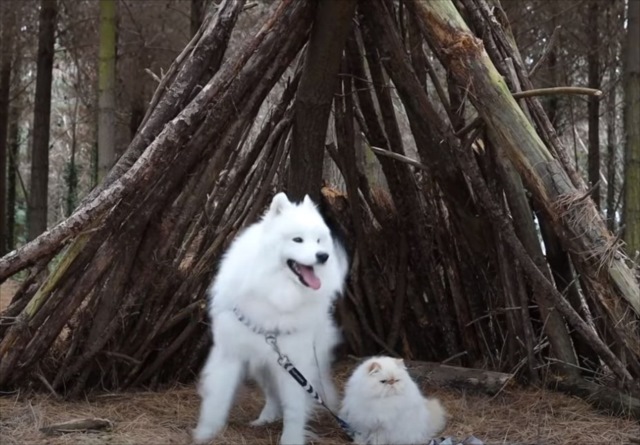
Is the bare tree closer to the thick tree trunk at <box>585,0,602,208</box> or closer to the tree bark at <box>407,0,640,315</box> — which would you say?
the thick tree trunk at <box>585,0,602,208</box>

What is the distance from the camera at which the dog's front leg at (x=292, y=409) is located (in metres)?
3.45

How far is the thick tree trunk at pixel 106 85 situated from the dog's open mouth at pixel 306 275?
5057mm

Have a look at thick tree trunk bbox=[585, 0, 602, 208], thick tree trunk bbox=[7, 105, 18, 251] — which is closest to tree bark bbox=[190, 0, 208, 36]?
thick tree trunk bbox=[585, 0, 602, 208]

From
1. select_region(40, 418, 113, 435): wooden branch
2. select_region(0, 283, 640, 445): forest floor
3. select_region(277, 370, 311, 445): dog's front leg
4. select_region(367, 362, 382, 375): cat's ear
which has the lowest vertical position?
select_region(0, 283, 640, 445): forest floor

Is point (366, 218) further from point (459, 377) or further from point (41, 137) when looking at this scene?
point (41, 137)

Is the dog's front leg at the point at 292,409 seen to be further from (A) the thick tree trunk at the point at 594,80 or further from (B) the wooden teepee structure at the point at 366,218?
(A) the thick tree trunk at the point at 594,80

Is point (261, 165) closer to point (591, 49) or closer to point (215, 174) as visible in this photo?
point (215, 174)

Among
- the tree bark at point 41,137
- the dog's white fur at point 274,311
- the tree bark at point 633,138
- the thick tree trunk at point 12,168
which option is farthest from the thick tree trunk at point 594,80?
the thick tree trunk at point 12,168

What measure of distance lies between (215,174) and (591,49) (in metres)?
6.40

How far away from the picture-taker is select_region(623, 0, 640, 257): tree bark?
669 cm

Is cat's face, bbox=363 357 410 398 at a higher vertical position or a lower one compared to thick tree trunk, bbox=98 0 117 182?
lower

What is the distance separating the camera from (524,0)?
8875 millimetres

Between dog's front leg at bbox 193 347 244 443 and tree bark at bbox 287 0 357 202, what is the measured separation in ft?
4.58

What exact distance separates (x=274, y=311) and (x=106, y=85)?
206 inches
